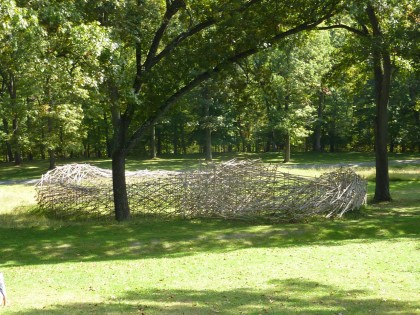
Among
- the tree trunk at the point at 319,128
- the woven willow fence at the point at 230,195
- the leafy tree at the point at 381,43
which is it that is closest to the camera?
the leafy tree at the point at 381,43

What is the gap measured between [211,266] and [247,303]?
10.7ft

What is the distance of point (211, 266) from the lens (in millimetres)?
10523

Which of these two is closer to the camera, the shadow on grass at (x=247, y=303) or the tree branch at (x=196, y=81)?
the shadow on grass at (x=247, y=303)

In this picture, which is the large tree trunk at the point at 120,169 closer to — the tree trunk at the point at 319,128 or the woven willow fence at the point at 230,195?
the woven willow fence at the point at 230,195

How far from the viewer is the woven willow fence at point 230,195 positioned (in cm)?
1775

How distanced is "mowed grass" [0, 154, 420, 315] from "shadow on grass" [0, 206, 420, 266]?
0.03 metres

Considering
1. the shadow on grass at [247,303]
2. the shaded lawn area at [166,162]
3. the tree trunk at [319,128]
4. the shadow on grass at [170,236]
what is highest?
the tree trunk at [319,128]

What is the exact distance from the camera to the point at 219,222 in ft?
58.2

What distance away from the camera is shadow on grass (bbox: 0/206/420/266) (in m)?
13.1

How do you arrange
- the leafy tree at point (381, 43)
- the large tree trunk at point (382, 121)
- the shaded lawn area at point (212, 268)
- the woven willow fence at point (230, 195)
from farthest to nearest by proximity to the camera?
the large tree trunk at point (382, 121)
the woven willow fence at point (230, 195)
the leafy tree at point (381, 43)
the shaded lawn area at point (212, 268)

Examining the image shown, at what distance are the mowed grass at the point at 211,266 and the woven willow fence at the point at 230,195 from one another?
732mm

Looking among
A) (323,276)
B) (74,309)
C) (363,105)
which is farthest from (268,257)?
(363,105)

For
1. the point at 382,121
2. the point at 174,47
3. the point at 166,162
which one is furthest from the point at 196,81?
the point at 166,162

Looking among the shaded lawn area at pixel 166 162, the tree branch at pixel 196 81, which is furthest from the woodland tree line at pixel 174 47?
the shaded lawn area at pixel 166 162
